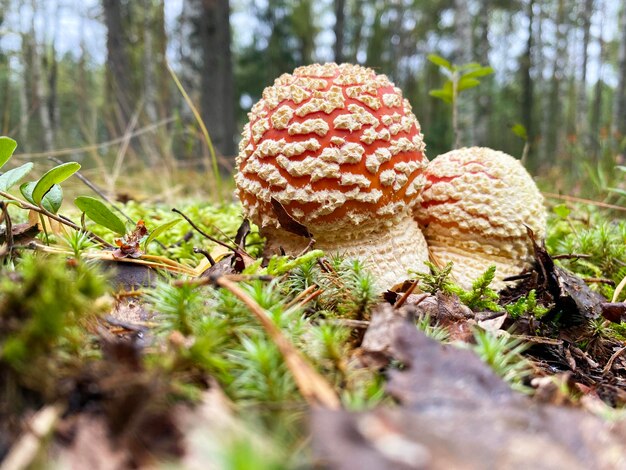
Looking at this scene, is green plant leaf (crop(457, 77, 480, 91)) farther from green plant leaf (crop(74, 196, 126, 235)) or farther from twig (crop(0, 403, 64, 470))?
twig (crop(0, 403, 64, 470))

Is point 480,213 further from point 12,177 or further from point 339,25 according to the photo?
point 339,25

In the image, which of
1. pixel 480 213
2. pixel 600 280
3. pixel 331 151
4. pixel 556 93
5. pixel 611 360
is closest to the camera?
pixel 611 360

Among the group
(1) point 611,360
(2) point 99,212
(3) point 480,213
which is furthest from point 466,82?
(2) point 99,212

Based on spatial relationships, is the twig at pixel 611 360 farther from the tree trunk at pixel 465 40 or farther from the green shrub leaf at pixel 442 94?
the tree trunk at pixel 465 40

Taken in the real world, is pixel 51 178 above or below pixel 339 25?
below

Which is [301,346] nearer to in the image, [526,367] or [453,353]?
[453,353]

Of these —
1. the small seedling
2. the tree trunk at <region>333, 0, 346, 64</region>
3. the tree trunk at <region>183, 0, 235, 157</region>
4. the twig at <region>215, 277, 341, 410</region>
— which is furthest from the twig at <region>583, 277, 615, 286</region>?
the tree trunk at <region>333, 0, 346, 64</region>
